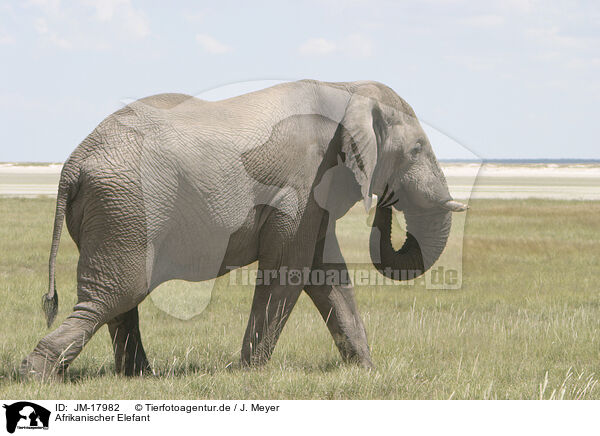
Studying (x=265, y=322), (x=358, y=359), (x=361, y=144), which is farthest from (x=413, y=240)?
(x=265, y=322)

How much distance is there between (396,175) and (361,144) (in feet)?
2.19

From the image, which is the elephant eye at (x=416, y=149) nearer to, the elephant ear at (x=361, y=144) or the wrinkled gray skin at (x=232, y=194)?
the wrinkled gray skin at (x=232, y=194)

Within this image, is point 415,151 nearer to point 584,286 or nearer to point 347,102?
point 347,102

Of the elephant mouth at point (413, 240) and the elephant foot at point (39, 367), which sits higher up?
the elephant mouth at point (413, 240)

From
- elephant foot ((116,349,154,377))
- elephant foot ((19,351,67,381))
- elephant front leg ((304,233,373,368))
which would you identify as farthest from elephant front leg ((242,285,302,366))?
elephant foot ((19,351,67,381))

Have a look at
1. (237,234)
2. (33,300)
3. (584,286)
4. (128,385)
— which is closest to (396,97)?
(237,234)

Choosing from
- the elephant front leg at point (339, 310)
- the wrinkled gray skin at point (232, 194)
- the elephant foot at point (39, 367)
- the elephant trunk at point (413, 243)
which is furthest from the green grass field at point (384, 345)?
the elephant trunk at point (413, 243)

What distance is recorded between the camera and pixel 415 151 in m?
6.14

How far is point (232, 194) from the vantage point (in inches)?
208

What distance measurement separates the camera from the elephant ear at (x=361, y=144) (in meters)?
5.64

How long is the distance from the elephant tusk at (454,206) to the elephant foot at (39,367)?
330 cm
